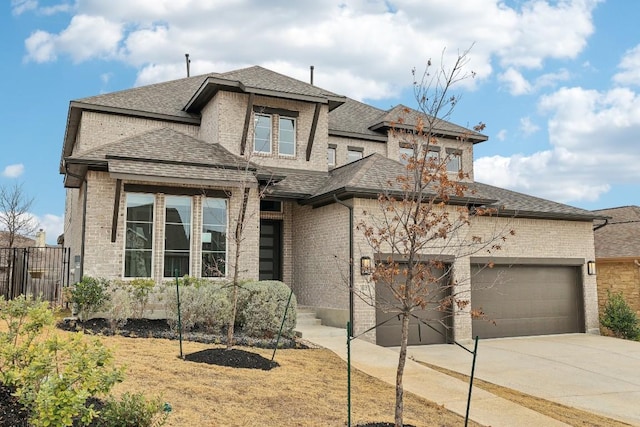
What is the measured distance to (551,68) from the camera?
14.1 metres

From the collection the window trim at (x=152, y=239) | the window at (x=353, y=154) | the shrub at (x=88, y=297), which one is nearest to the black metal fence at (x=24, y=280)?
the window trim at (x=152, y=239)

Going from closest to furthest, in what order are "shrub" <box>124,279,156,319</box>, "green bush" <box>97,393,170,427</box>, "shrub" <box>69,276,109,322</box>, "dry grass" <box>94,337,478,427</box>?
"green bush" <box>97,393,170,427</box> < "dry grass" <box>94,337,478,427</box> < "shrub" <box>69,276,109,322</box> < "shrub" <box>124,279,156,319</box>

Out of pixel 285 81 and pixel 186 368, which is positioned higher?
pixel 285 81

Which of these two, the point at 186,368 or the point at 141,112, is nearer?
the point at 186,368

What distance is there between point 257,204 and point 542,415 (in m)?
8.99

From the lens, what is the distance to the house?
13.2 metres

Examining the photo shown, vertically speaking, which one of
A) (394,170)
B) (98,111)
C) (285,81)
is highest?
(285,81)

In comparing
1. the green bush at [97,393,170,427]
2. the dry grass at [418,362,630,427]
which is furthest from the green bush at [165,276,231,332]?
the green bush at [97,393,170,427]

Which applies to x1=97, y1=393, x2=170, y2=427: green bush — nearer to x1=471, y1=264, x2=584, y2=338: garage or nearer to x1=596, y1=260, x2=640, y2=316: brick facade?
x1=471, y1=264, x2=584, y2=338: garage

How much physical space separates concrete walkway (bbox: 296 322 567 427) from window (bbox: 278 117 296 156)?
657 cm

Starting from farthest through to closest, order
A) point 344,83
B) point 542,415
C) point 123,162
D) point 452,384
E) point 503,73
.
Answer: point 344,83 < point 503,73 < point 123,162 < point 452,384 < point 542,415

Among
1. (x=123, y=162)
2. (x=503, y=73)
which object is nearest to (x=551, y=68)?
(x=503, y=73)

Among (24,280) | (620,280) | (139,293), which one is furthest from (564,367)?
(24,280)

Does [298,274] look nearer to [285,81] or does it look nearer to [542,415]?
[285,81]
